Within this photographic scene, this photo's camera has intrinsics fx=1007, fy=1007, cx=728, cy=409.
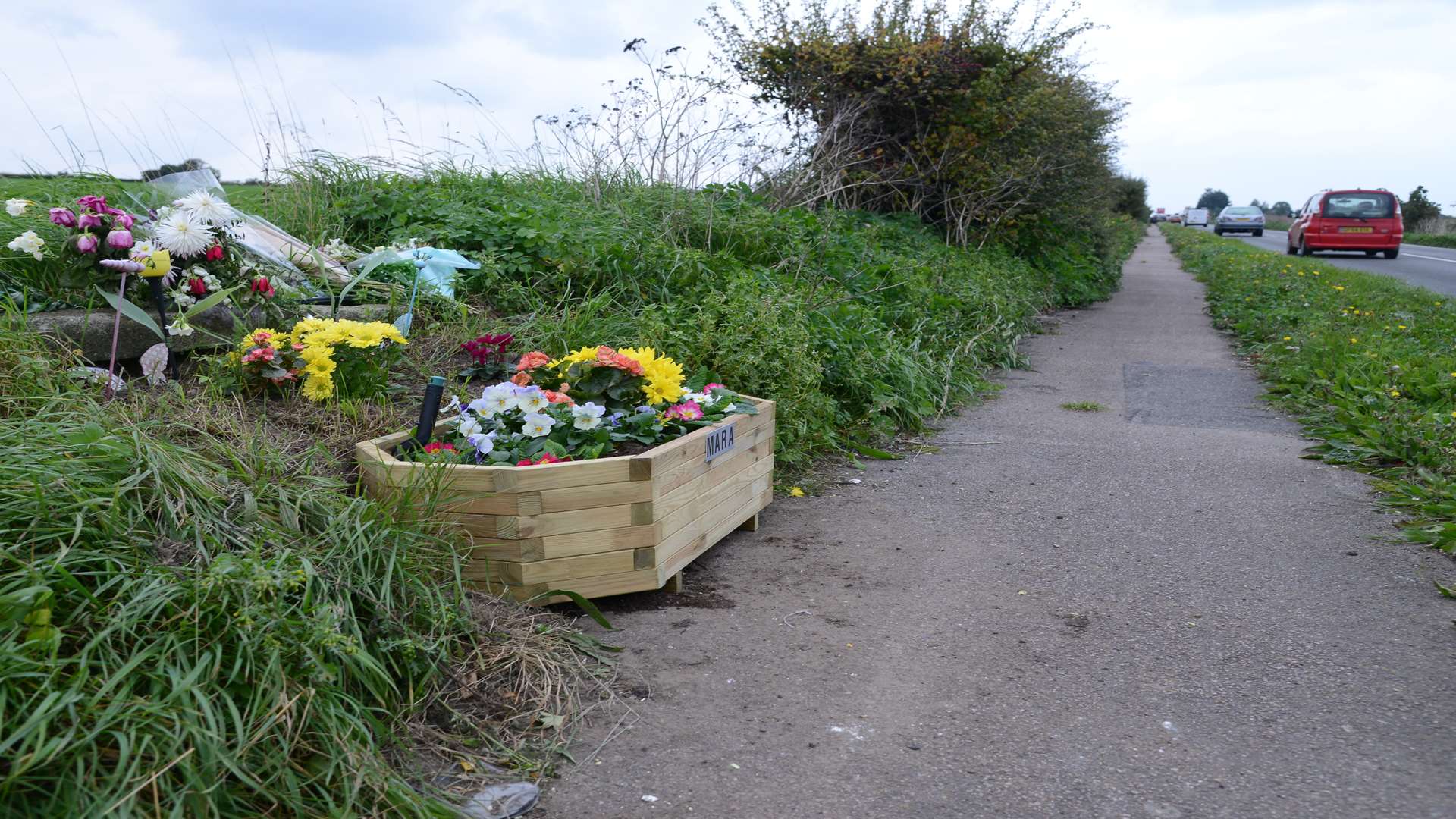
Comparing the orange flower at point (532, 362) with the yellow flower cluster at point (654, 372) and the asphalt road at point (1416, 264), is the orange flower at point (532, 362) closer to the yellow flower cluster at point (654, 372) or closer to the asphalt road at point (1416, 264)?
the yellow flower cluster at point (654, 372)

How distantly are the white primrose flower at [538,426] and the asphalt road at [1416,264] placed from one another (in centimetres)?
1431

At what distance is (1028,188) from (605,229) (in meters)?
7.49

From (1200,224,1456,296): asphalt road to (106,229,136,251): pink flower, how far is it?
15.3 meters

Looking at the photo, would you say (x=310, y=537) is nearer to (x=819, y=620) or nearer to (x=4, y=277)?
(x=819, y=620)

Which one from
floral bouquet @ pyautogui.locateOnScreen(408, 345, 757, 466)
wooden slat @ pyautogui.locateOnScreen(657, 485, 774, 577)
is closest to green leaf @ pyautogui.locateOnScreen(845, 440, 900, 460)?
wooden slat @ pyautogui.locateOnScreen(657, 485, 774, 577)

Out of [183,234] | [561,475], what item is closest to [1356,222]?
[561,475]

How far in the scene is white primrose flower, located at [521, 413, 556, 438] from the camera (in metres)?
3.45

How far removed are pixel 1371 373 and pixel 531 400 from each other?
5643mm

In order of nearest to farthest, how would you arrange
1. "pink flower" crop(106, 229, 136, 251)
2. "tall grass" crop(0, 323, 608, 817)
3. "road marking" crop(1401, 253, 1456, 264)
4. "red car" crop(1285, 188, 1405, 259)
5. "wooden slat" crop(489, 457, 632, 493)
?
"tall grass" crop(0, 323, 608, 817), "wooden slat" crop(489, 457, 632, 493), "pink flower" crop(106, 229, 136, 251), "road marking" crop(1401, 253, 1456, 264), "red car" crop(1285, 188, 1405, 259)

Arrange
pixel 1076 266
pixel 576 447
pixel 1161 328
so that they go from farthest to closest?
pixel 1076 266, pixel 1161 328, pixel 576 447

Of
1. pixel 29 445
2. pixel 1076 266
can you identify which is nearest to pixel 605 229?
pixel 29 445

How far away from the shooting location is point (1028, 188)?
1219 cm

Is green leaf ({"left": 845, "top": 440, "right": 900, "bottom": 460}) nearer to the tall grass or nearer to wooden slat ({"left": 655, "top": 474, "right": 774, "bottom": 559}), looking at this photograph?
wooden slat ({"left": 655, "top": 474, "right": 774, "bottom": 559})

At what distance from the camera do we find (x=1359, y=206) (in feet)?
73.4
